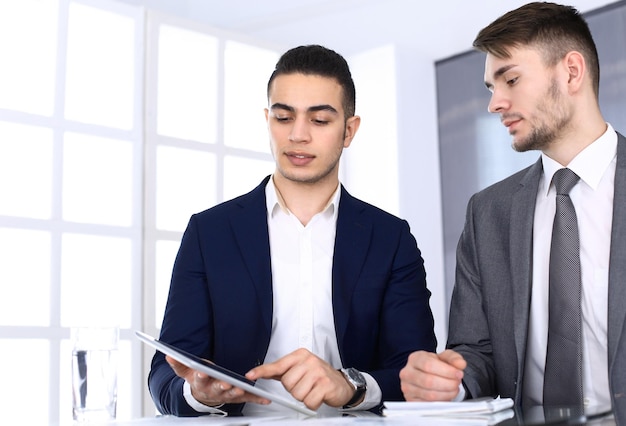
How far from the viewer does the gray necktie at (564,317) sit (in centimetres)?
175

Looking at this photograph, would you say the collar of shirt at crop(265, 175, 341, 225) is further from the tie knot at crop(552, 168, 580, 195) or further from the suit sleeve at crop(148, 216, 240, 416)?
the tie knot at crop(552, 168, 580, 195)

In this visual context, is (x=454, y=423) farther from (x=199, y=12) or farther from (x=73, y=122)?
(x=199, y=12)

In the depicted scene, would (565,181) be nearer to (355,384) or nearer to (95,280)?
(355,384)

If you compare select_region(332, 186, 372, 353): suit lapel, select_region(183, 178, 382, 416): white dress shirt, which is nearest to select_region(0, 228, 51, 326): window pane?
select_region(183, 178, 382, 416): white dress shirt

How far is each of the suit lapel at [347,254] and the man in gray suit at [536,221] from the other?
0.27 metres

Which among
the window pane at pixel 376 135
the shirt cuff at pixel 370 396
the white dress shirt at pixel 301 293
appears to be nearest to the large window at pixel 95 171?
the window pane at pixel 376 135

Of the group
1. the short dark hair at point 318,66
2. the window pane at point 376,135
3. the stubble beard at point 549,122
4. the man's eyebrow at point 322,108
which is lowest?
the stubble beard at point 549,122

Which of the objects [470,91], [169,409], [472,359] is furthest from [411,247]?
[470,91]

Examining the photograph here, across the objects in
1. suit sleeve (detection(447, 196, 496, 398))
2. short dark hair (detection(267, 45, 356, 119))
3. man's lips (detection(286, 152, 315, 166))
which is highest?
short dark hair (detection(267, 45, 356, 119))

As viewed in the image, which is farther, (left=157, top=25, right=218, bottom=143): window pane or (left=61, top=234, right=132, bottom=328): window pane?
(left=157, top=25, right=218, bottom=143): window pane

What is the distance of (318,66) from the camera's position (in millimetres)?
2129

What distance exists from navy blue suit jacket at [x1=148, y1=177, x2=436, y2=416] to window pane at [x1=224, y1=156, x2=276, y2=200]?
4.91 feet

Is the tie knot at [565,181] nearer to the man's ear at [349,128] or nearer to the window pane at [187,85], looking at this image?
the man's ear at [349,128]

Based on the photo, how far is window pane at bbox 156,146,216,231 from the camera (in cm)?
336
